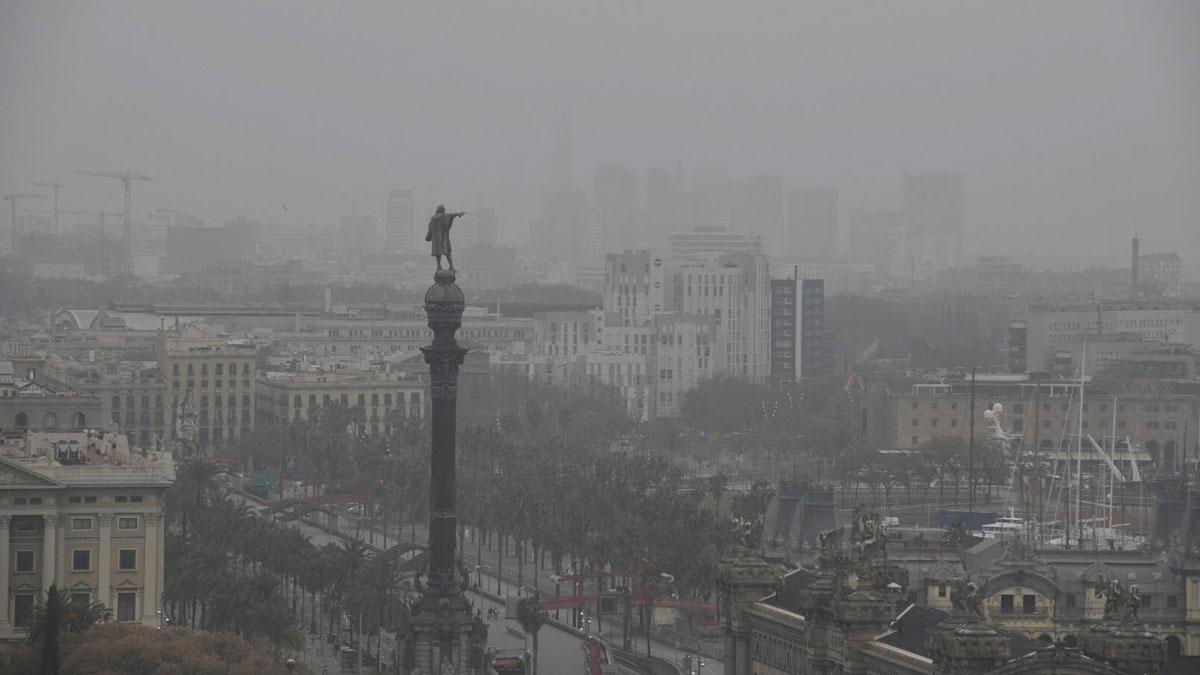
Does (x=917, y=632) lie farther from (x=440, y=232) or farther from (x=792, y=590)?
(x=440, y=232)

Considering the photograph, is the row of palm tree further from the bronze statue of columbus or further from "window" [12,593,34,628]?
the bronze statue of columbus

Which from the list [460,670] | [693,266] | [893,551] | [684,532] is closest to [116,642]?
[460,670]

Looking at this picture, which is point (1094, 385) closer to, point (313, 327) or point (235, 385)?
point (235, 385)

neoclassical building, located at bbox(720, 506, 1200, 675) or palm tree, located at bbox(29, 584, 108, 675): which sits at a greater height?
neoclassical building, located at bbox(720, 506, 1200, 675)

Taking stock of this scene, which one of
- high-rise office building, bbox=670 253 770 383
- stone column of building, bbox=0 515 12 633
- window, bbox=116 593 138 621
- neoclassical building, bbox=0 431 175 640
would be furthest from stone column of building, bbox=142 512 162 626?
high-rise office building, bbox=670 253 770 383

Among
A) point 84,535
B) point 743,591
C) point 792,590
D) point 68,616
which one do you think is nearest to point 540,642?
point 84,535
